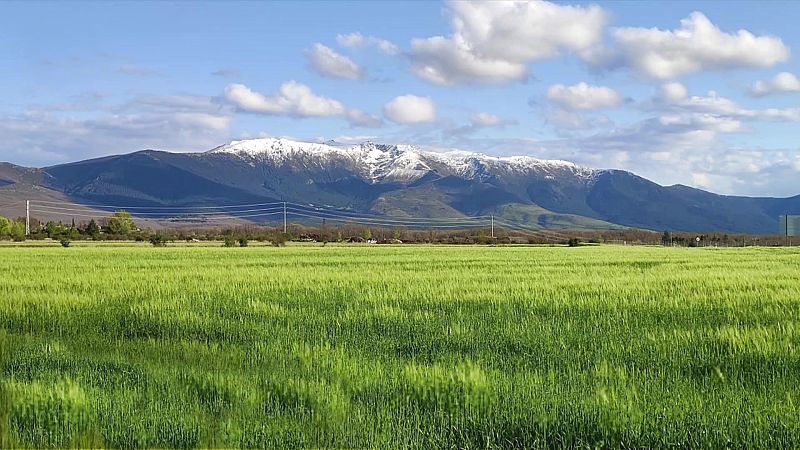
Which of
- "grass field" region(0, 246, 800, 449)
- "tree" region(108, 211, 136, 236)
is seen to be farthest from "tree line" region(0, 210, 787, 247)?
"grass field" region(0, 246, 800, 449)

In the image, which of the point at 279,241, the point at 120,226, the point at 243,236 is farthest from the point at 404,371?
the point at 120,226

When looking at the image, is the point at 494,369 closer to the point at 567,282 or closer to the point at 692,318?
the point at 692,318

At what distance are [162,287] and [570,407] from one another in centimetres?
1430

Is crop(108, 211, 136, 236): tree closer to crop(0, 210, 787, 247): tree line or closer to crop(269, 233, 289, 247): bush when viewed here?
crop(0, 210, 787, 247): tree line

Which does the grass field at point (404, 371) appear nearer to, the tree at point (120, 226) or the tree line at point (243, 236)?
the tree line at point (243, 236)

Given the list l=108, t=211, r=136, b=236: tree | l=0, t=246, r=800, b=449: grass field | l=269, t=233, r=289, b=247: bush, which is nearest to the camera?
l=0, t=246, r=800, b=449: grass field

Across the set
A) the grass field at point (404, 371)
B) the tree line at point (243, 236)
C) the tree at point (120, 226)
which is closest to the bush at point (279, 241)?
the tree line at point (243, 236)

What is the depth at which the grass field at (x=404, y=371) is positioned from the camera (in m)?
5.74

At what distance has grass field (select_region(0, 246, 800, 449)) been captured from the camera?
5.74m

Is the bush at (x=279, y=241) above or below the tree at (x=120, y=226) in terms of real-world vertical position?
below

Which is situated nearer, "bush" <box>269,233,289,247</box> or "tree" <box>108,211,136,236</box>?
"bush" <box>269,233,289,247</box>

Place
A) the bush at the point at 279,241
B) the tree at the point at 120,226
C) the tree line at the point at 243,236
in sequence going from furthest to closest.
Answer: the tree at the point at 120,226
the tree line at the point at 243,236
the bush at the point at 279,241

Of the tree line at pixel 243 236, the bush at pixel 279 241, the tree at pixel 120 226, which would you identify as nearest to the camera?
the bush at pixel 279 241

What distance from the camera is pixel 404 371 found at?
7527mm
